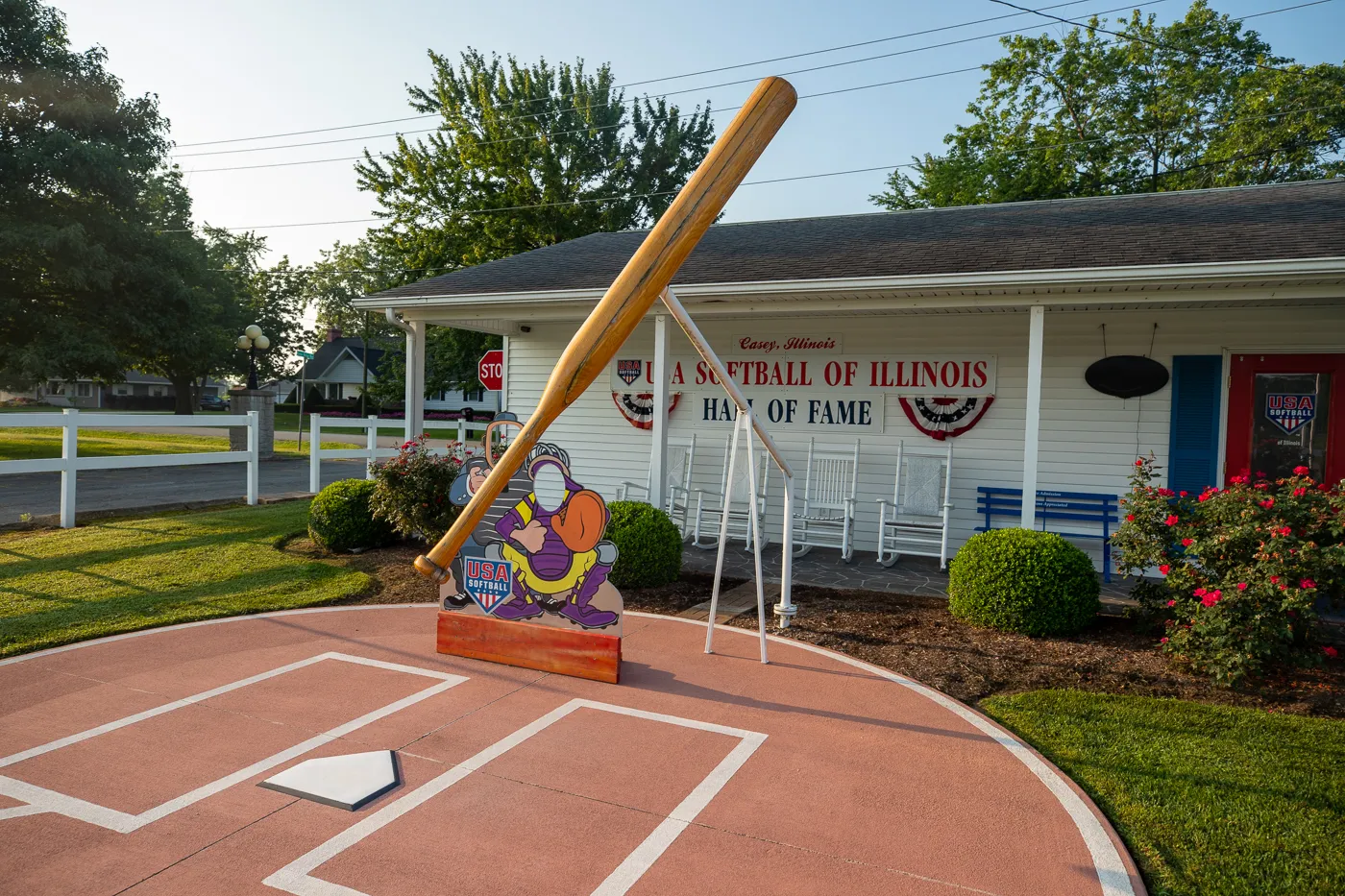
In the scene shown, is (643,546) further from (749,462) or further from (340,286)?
(340,286)

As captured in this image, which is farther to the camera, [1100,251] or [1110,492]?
[1110,492]

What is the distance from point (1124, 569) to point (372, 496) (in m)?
6.95

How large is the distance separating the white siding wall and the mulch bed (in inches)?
104

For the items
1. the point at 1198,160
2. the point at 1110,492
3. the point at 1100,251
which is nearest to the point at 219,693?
the point at 1100,251

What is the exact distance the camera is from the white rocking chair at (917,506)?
916 centimetres

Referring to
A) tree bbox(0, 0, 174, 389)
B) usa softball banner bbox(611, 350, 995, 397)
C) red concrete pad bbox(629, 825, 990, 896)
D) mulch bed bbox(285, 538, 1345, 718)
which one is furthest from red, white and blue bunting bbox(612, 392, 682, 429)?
tree bbox(0, 0, 174, 389)

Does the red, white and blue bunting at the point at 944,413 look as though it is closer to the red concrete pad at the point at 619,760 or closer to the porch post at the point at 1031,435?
the porch post at the point at 1031,435

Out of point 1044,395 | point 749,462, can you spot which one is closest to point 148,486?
point 749,462

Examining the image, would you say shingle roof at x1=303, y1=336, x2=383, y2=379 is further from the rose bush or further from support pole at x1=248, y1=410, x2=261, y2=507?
the rose bush

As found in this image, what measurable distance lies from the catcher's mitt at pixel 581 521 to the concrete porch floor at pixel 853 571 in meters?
2.68

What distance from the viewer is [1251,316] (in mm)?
8305

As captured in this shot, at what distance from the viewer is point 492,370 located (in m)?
13.2

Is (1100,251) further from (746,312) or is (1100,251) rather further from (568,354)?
(568,354)

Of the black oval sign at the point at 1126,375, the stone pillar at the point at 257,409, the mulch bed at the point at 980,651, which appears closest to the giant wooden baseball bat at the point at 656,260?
the mulch bed at the point at 980,651
